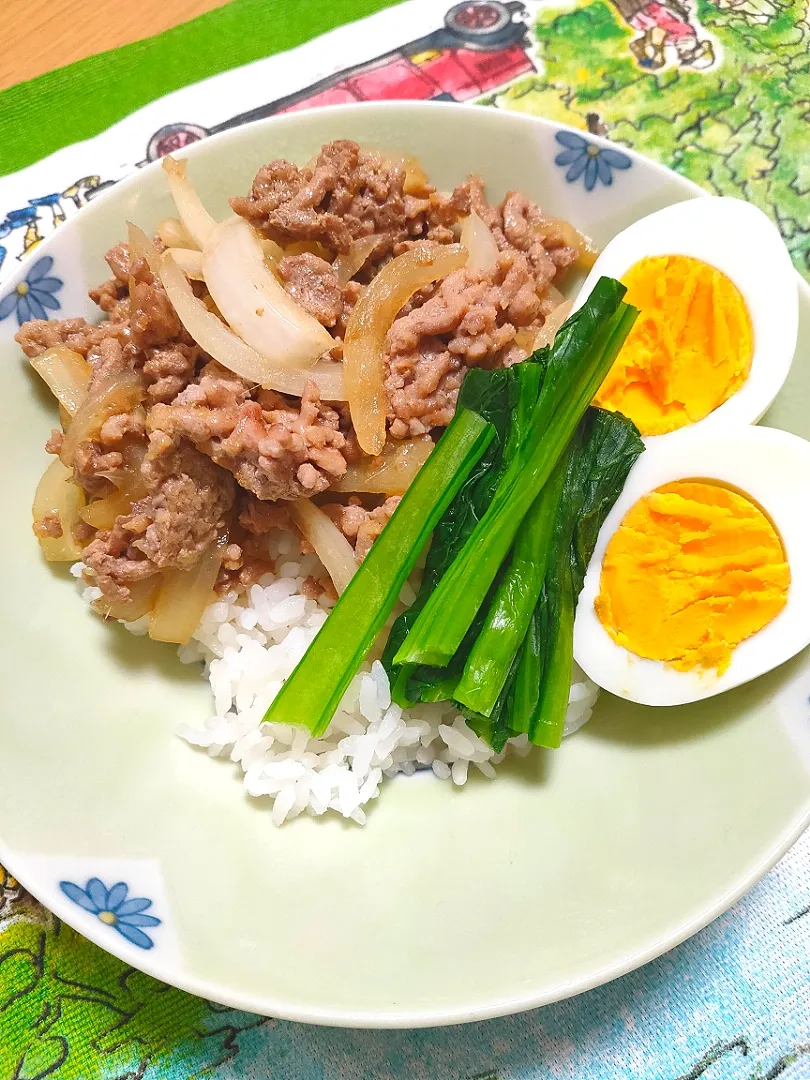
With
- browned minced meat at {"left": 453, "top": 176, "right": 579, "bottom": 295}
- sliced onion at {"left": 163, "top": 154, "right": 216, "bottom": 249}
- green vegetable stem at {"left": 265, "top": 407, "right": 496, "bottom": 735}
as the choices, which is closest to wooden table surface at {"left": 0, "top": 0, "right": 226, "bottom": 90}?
sliced onion at {"left": 163, "top": 154, "right": 216, "bottom": 249}

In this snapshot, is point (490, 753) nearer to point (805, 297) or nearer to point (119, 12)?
point (805, 297)

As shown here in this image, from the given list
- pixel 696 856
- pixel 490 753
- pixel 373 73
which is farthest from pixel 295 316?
pixel 373 73

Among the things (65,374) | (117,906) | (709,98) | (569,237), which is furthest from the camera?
(709,98)

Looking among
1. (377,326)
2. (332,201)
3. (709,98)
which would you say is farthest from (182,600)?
(709,98)

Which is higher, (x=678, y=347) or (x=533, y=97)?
(x=533, y=97)

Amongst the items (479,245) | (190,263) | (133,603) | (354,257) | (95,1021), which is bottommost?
(95,1021)

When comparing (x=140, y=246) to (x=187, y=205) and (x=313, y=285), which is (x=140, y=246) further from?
(x=313, y=285)

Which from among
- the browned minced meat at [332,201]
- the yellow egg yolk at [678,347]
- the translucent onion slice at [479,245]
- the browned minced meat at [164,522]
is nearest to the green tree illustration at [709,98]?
the yellow egg yolk at [678,347]
